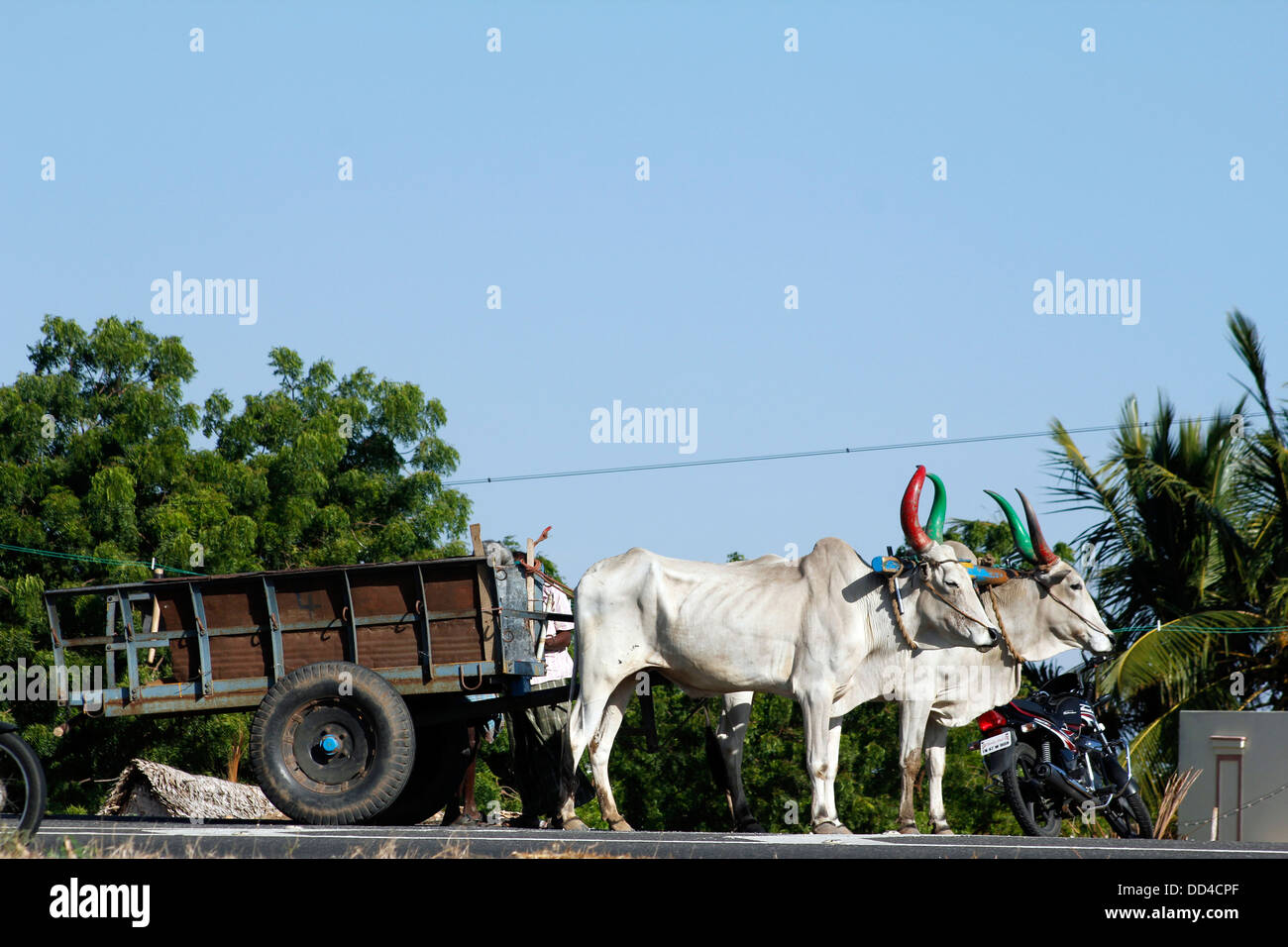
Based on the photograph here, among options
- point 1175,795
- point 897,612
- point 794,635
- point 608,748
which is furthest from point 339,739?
point 1175,795

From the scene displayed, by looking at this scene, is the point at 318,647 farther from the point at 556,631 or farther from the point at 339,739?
the point at 556,631

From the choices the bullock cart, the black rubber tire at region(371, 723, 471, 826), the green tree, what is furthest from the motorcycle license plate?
the green tree

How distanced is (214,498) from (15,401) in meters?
4.23

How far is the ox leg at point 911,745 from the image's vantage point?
13242mm

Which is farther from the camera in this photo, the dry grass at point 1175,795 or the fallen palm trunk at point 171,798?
the fallen palm trunk at point 171,798

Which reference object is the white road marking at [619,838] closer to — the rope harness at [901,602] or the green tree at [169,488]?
the rope harness at [901,602]

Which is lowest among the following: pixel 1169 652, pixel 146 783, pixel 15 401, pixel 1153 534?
pixel 146 783

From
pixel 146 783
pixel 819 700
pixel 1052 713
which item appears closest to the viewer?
pixel 819 700

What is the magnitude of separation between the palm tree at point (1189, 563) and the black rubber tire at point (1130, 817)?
417 centimetres

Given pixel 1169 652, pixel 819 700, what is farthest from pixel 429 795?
pixel 1169 652

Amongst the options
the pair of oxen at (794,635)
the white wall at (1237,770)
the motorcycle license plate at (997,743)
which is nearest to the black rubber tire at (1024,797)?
the motorcycle license plate at (997,743)

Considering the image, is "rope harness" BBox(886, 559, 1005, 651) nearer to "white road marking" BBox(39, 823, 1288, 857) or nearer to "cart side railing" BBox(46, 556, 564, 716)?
"white road marking" BBox(39, 823, 1288, 857)

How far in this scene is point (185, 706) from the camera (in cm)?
1305

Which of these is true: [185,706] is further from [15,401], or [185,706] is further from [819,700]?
[15,401]
